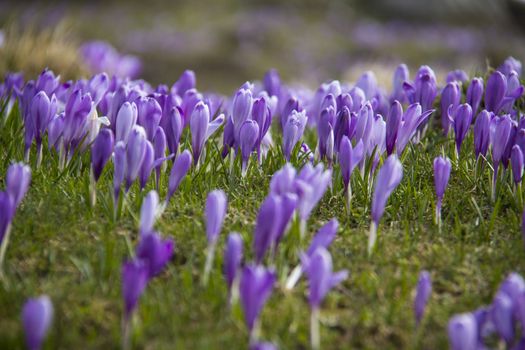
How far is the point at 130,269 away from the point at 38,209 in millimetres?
840

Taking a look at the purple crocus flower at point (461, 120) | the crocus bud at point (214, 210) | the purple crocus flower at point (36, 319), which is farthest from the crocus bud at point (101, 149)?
the purple crocus flower at point (461, 120)

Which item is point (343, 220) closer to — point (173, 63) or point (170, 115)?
point (170, 115)

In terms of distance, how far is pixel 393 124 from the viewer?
2.59 metres

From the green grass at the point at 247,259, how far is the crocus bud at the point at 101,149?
5.8 inches

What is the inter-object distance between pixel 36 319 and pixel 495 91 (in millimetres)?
2278

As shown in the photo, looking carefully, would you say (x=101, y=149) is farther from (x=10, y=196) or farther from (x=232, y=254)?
(x=232, y=254)

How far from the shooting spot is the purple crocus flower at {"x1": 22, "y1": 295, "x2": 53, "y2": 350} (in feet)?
5.05

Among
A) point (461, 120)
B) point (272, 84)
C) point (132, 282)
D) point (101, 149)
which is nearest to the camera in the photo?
point (132, 282)

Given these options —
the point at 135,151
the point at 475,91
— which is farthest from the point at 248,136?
the point at 475,91

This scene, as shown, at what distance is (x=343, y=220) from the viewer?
248 cm

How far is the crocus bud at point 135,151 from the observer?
2.18 metres

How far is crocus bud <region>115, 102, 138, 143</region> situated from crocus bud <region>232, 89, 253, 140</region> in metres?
0.43

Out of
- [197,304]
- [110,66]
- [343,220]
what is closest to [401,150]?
[343,220]

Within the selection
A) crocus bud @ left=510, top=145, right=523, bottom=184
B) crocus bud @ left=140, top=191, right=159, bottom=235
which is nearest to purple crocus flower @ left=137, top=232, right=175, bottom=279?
crocus bud @ left=140, top=191, right=159, bottom=235
